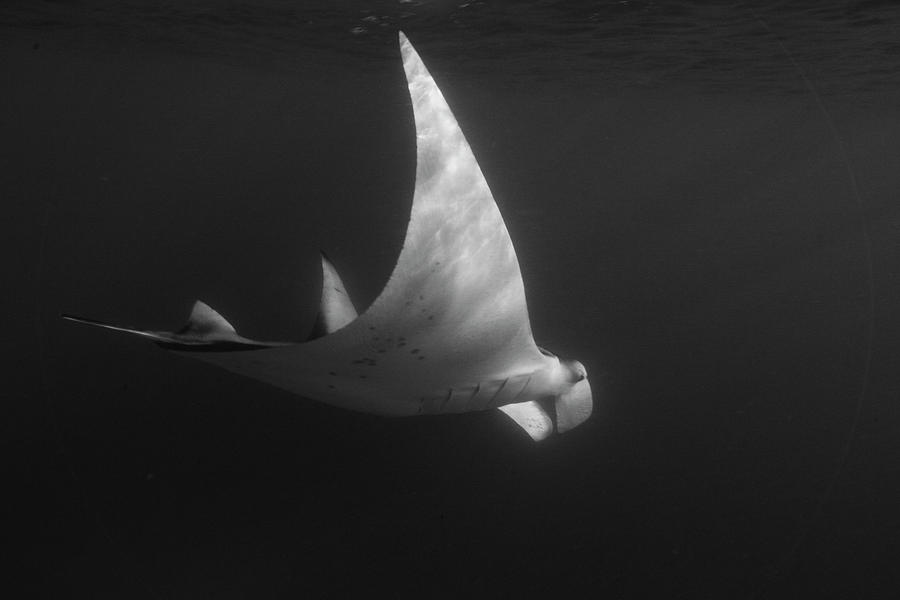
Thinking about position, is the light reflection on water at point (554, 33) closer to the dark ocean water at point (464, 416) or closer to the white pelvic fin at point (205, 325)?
the dark ocean water at point (464, 416)

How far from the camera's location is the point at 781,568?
951 centimetres

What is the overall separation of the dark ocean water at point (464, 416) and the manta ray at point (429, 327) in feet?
19.6

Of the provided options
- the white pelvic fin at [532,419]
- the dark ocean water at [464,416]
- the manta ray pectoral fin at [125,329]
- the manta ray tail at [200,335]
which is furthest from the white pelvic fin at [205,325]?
the dark ocean water at [464,416]

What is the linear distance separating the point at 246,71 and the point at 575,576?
24.9 metres

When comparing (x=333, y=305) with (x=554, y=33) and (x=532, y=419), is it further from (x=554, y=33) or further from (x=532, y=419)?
(x=554, y=33)

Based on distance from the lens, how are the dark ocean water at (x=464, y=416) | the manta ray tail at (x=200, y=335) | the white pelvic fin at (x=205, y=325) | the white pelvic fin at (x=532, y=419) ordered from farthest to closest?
the dark ocean water at (x=464, y=416), the white pelvic fin at (x=532, y=419), the white pelvic fin at (x=205, y=325), the manta ray tail at (x=200, y=335)

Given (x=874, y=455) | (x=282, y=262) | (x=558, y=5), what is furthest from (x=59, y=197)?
(x=874, y=455)

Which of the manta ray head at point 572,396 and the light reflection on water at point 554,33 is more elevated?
the light reflection on water at point 554,33

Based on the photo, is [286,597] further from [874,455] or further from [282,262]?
[874,455]

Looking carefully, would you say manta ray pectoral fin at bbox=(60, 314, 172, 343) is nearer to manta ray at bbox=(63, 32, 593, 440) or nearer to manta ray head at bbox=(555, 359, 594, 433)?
manta ray at bbox=(63, 32, 593, 440)

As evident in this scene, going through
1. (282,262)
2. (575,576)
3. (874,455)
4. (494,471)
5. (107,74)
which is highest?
(107,74)

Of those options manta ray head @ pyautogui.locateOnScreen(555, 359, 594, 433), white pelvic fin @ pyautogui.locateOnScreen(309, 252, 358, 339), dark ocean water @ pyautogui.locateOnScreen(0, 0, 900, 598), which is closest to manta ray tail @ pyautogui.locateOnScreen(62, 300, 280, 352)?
white pelvic fin @ pyautogui.locateOnScreen(309, 252, 358, 339)

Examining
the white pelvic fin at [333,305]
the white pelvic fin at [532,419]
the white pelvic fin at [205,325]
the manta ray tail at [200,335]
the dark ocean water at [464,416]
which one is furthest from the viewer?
the dark ocean water at [464,416]

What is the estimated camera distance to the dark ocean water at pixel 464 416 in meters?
8.88
